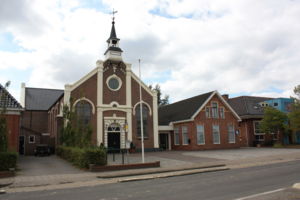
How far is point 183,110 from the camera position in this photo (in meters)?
36.1

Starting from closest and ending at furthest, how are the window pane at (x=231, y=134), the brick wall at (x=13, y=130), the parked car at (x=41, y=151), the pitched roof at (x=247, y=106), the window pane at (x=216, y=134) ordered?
1. the brick wall at (x=13, y=130)
2. the parked car at (x=41, y=151)
3. the window pane at (x=216, y=134)
4. the window pane at (x=231, y=134)
5. the pitched roof at (x=247, y=106)

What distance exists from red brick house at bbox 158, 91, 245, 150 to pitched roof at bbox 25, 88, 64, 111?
750 inches

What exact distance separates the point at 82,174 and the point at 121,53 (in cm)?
2047

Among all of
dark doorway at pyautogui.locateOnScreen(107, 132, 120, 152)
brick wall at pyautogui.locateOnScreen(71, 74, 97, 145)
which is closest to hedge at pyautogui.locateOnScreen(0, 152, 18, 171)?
brick wall at pyautogui.locateOnScreen(71, 74, 97, 145)

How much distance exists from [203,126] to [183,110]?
13.9 ft

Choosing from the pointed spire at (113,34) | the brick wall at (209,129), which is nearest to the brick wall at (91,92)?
the pointed spire at (113,34)

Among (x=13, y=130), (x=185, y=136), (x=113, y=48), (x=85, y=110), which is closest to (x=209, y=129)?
(x=185, y=136)

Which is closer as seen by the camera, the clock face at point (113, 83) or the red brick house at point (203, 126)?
the clock face at point (113, 83)

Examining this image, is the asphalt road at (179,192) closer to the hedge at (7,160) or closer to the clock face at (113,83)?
the hedge at (7,160)

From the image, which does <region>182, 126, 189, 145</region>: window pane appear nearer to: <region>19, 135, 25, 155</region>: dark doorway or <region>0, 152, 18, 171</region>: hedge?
<region>19, 135, 25, 155</region>: dark doorway

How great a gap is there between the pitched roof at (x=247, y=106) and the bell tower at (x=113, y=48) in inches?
831

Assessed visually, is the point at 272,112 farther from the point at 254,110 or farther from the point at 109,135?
the point at 109,135

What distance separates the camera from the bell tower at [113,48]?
31.3m

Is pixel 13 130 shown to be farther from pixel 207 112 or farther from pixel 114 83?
pixel 207 112
